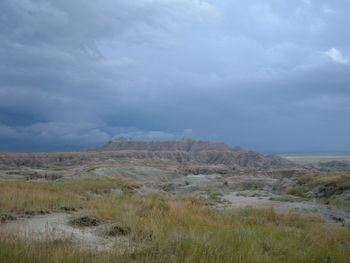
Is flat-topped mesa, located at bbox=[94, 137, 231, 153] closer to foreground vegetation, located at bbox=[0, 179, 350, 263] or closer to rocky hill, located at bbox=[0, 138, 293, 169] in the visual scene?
rocky hill, located at bbox=[0, 138, 293, 169]

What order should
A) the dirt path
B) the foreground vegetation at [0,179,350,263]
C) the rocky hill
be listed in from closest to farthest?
the foreground vegetation at [0,179,350,263]
the dirt path
the rocky hill

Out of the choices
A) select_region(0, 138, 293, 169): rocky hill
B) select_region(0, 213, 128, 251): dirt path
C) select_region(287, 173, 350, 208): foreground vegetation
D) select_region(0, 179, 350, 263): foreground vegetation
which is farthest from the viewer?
select_region(0, 138, 293, 169): rocky hill

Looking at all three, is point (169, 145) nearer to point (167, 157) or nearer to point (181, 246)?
point (167, 157)

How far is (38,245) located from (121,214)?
11.6 feet

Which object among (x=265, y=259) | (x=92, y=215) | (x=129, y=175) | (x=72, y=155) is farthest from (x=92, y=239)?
(x=72, y=155)

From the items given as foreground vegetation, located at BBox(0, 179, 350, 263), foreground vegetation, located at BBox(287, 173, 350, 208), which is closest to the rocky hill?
foreground vegetation, located at BBox(287, 173, 350, 208)

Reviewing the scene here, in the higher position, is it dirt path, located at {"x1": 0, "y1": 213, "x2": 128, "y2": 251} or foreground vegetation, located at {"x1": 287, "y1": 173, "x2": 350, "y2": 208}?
dirt path, located at {"x1": 0, "y1": 213, "x2": 128, "y2": 251}

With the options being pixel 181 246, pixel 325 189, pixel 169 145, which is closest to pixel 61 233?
pixel 181 246

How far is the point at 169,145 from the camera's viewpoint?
148 meters

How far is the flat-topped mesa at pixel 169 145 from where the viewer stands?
459 feet

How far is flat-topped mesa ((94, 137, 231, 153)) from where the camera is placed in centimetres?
14000

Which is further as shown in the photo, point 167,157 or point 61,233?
point 167,157

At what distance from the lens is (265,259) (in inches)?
180

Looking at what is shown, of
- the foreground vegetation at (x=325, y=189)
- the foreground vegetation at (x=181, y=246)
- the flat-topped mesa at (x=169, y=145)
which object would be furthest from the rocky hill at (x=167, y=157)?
the foreground vegetation at (x=181, y=246)
